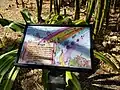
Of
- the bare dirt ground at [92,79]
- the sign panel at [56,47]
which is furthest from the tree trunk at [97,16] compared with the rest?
the sign panel at [56,47]

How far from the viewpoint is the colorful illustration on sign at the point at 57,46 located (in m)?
1.46

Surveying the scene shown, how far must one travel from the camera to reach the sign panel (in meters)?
1.45

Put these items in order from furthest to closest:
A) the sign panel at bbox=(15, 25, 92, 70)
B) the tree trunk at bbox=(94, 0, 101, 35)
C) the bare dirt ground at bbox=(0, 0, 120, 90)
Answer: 1. the tree trunk at bbox=(94, 0, 101, 35)
2. the bare dirt ground at bbox=(0, 0, 120, 90)
3. the sign panel at bbox=(15, 25, 92, 70)

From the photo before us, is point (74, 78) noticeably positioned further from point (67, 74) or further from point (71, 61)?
point (71, 61)

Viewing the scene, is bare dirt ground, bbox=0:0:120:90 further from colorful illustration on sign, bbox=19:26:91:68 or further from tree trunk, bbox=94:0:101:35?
colorful illustration on sign, bbox=19:26:91:68

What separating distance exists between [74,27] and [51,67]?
0.35m

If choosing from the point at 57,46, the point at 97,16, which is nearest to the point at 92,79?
the point at 97,16

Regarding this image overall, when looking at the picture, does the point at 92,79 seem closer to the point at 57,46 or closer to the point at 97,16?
the point at 97,16

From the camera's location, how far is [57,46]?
1555 millimetres

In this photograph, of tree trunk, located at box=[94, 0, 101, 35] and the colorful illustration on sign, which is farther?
tree trunk, located at box=[94, 0, 101, 35]

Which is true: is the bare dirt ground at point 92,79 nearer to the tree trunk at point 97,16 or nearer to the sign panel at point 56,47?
the tree trunk at point 97,16

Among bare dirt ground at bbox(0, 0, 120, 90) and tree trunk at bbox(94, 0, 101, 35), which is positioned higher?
tree trunk at bbox(94, 0, 101, 35)

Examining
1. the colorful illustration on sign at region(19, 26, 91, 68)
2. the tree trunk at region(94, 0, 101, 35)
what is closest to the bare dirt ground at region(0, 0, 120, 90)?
the tree trunk at region(94, 0, 101, 35)

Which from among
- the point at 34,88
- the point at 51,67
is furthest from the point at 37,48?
the point at 34,88
